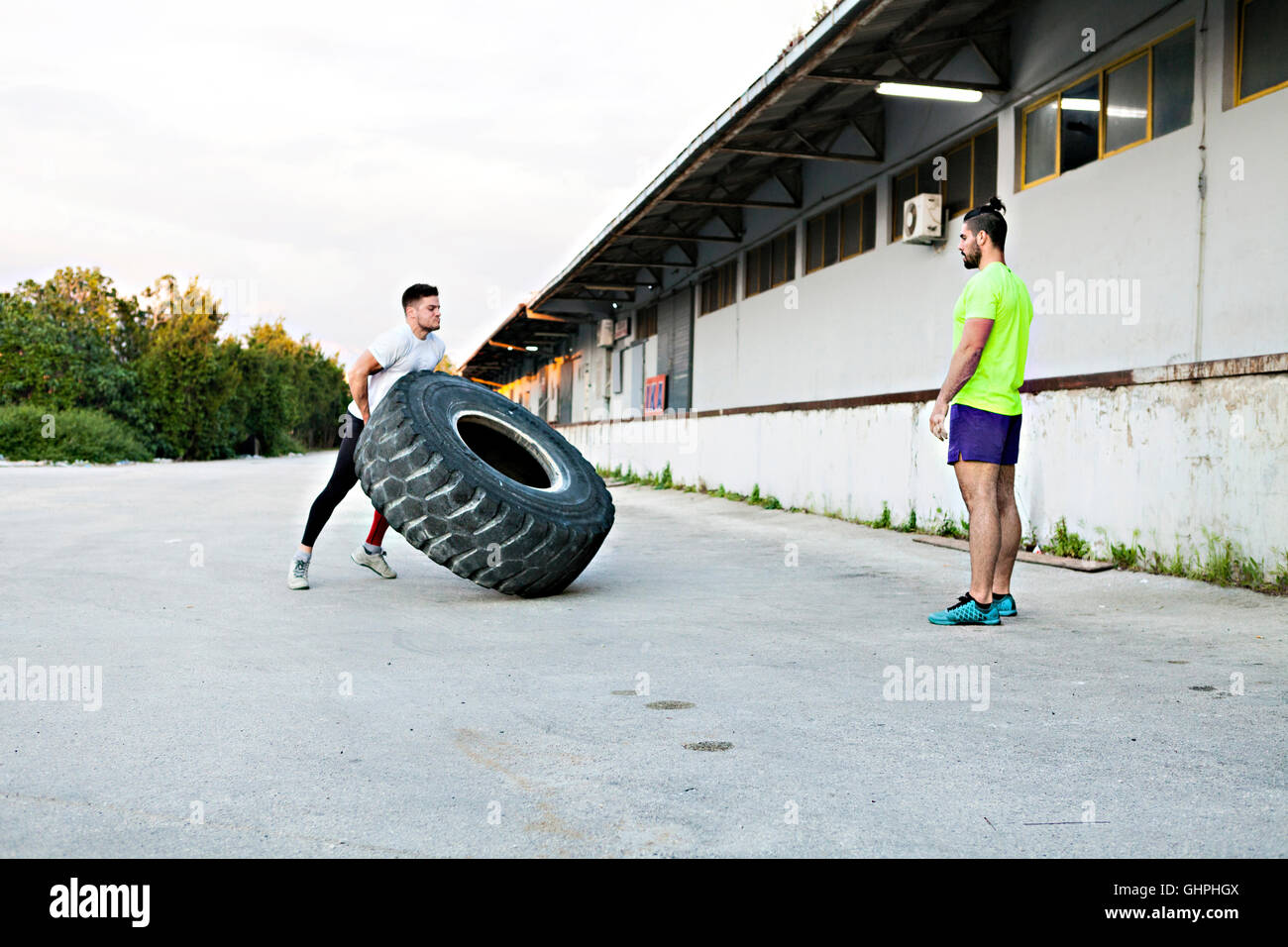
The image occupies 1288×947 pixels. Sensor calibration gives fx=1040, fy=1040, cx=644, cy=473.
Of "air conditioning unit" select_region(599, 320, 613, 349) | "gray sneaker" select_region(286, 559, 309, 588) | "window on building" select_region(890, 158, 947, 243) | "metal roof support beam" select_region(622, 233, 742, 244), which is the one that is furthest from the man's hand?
"air conditioning unit" select_region(599, 320, 613, 349)

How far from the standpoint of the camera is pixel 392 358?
6258mm

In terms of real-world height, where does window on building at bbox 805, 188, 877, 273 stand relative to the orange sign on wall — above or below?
above

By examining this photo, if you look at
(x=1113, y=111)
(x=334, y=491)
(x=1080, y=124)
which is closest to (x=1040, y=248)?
(x=1080, y=124)

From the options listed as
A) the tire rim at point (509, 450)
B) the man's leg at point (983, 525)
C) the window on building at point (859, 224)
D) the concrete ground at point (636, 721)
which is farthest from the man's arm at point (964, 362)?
the window on building at point (859, 224)

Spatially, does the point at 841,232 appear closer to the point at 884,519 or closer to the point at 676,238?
the point at 676,238

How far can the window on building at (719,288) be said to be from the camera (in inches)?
722

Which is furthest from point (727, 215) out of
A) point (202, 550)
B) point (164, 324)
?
point (164, 324)

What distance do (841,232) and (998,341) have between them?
29.5ft

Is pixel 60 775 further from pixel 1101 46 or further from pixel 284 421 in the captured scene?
pixel 284 421

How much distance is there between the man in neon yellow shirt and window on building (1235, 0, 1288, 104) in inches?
121

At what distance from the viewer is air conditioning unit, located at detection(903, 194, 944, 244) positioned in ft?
35.5

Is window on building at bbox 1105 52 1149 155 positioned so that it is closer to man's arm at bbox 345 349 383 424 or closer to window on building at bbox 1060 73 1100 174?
window on building at bbox 1060 73 1100 174

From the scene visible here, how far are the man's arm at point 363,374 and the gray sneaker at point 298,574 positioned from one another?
36.4 inches

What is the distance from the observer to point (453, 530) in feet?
17.6
